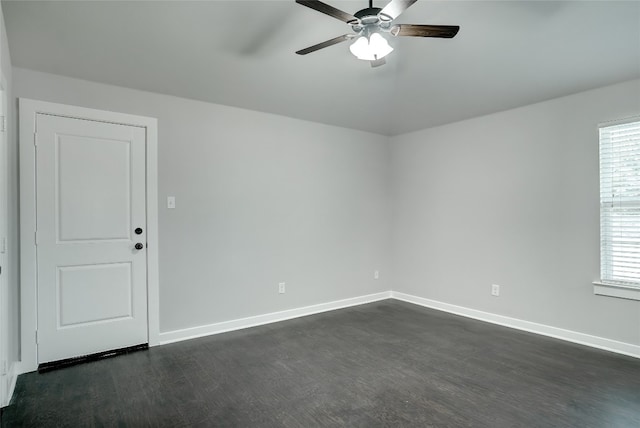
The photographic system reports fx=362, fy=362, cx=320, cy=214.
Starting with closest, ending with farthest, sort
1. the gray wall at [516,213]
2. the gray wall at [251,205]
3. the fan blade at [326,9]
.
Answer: the fan blade at [326,9] → the gray wall at [516,213] → the gray wall at [251,205]

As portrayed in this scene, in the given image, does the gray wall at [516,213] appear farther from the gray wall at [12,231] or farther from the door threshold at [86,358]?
the gray wall at [12,231]

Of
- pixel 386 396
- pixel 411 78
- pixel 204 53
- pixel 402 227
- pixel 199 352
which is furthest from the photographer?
pixel 402 227

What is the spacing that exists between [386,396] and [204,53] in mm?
2849

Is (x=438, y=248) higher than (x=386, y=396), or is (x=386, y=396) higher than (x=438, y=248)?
(x=438, y=248)

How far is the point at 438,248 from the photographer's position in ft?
15.3

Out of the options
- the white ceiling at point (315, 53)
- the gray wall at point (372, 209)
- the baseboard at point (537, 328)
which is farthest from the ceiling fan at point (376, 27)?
the baseboard at point (537, 328)

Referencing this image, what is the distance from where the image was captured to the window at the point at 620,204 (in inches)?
122

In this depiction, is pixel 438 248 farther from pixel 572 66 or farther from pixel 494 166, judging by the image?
pixel 572 66

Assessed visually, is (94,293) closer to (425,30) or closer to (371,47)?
(371,47)

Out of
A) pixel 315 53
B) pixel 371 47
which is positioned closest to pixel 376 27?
pixel 371 47

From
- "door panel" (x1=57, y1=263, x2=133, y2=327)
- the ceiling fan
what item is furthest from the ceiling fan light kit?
"door panel" (x1=57, y1=263, x2=133, y2=327)

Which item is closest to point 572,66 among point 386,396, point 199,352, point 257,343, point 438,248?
point 438,248

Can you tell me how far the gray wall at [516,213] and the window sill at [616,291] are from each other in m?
0.05

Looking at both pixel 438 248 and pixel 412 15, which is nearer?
pixel 412 15
